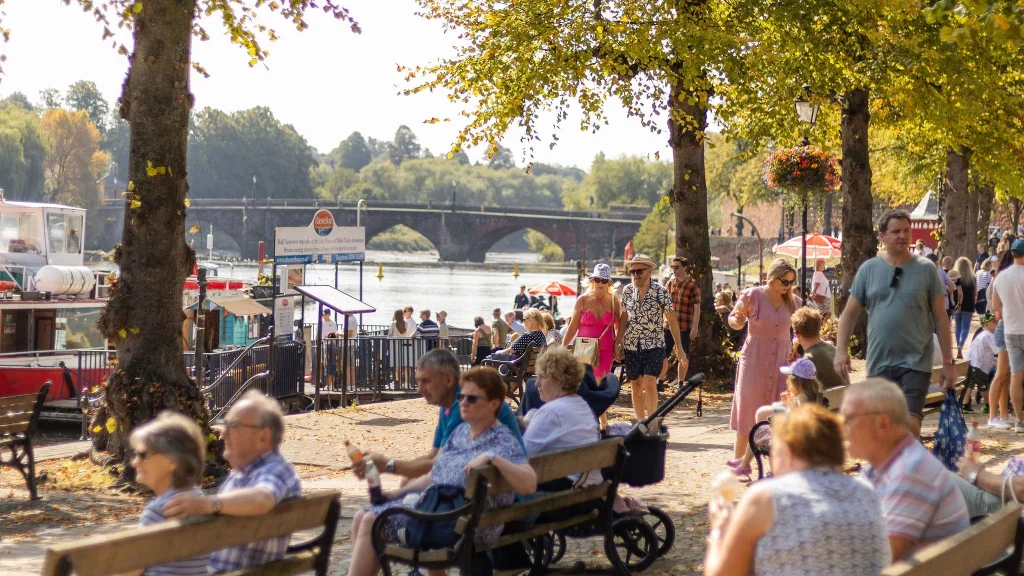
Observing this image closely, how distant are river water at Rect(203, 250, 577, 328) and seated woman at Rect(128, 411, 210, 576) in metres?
42.2

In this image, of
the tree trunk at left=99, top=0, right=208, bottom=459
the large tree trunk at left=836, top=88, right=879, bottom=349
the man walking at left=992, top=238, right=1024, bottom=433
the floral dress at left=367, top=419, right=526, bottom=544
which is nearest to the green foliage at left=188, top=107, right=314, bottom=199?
the large tree trunk at left=836, top=88, right=879, bottom=349

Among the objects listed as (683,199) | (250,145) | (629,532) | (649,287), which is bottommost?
(629,532)

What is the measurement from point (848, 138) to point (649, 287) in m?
8.54

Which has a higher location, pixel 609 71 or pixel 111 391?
pixel 609 71

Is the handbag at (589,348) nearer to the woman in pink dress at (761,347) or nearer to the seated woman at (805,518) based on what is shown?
the woman in pink dress at (761,347)

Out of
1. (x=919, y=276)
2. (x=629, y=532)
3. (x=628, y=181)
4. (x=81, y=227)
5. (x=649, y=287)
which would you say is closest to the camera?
(x=629, y=532)

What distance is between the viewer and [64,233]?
2523 centimetres

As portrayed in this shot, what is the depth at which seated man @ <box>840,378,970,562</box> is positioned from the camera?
391 cm

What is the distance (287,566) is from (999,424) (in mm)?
7986

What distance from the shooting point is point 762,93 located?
1645 cm

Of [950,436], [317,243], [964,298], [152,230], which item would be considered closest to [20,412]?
[152,230]

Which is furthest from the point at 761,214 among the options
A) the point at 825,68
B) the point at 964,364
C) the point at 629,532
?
the point at 629,532

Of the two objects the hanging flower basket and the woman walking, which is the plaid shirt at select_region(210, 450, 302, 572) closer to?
the woman walking

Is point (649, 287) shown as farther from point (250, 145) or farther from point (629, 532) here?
point (250, 145)
